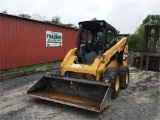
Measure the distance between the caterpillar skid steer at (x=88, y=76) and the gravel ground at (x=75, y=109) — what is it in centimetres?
23

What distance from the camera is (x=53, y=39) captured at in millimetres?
13336

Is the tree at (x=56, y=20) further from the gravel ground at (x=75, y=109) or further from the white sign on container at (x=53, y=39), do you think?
the gravel ground at (x=75, y=109)

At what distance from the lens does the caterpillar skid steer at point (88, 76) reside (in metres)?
5.08

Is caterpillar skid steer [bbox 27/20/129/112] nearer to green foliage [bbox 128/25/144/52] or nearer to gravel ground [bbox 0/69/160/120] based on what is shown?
gravel ground [bbox 0/69/160/120]

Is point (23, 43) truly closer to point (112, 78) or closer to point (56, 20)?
point (112, 78)

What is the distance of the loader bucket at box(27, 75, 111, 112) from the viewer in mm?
4867

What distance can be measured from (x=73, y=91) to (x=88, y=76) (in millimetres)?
667

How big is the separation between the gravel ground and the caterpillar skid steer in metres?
0.23

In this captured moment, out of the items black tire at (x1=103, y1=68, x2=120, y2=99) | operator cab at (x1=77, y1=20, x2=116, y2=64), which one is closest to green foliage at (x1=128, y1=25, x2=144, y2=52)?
operator cab at (x1=77, y1=20, x2=116, y2=64)

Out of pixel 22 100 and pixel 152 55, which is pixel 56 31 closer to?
pixel 152 55

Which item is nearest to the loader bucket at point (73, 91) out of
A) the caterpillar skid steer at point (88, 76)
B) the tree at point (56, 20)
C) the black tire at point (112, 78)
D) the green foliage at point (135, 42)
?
the caterpillar skid steer at point (88, 76)

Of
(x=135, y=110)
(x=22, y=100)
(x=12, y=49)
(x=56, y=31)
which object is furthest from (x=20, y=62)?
(x=135, y=110)

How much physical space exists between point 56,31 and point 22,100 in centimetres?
837

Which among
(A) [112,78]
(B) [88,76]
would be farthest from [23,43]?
(A) [112,78]
